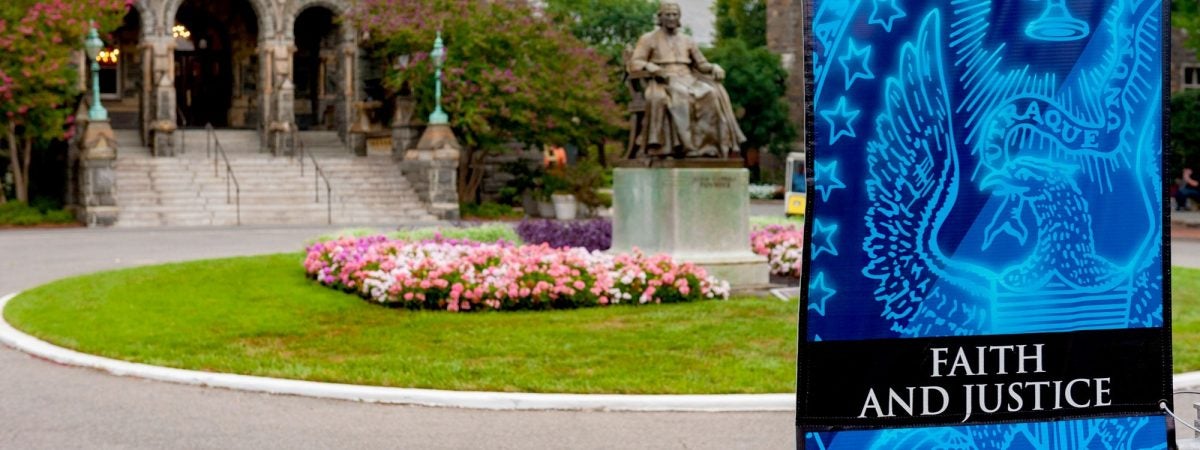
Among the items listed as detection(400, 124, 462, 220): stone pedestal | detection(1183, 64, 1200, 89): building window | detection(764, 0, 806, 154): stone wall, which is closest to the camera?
detection(400, 124, 462, 220): stone pedestal

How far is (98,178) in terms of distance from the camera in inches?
1302

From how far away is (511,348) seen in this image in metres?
11.4

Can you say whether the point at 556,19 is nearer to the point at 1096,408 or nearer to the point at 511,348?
the point at 511,348

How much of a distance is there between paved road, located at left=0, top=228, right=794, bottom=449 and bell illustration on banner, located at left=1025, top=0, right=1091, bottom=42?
13.8ft

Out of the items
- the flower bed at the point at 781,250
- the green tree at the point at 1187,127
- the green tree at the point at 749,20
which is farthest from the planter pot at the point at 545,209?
the green tree at the point at 749,20

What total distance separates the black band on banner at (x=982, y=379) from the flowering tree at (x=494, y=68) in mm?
33034

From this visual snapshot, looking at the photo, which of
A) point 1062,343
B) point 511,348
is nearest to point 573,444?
point 511,348

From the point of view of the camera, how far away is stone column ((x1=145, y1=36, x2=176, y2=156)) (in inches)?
1506

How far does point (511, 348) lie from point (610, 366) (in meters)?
1.15

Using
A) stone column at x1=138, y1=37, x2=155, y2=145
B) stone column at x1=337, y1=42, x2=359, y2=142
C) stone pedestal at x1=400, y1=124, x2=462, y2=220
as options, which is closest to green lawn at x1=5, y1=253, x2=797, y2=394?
stone pedestal at x1=400, y1=124, x2=462, y2=220

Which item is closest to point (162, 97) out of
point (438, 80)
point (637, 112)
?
point (438, 80)

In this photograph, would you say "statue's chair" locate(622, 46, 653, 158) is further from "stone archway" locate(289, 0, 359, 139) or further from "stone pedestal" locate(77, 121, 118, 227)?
"stone archway" locate(289, 0, 359, 139)

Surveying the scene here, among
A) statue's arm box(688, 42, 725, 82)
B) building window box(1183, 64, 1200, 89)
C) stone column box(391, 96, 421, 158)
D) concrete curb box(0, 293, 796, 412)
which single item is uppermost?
building window box(1183, 64, 1200, 89)

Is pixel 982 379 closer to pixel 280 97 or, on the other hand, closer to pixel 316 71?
pixel 280 97
